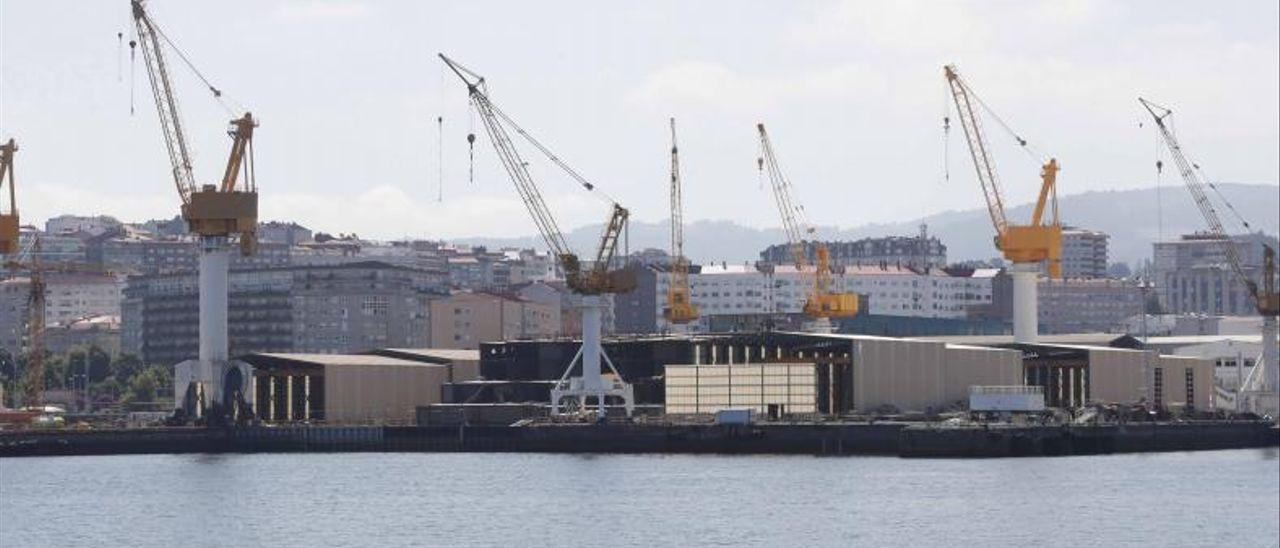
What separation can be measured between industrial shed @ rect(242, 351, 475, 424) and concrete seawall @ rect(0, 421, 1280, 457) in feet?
24.8

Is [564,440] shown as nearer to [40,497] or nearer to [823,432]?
[823,432]

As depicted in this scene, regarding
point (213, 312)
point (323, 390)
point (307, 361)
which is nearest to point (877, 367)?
point (323, 390)

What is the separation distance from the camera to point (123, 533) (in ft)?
330

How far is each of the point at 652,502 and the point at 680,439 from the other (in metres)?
51.0

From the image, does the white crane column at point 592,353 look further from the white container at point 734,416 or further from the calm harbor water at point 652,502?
the calm harbor water at point 652,502

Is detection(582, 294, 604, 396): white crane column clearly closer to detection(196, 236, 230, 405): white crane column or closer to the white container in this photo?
the white container

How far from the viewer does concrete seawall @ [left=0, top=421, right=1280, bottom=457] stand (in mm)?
152125

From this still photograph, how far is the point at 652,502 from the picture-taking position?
4449 inches

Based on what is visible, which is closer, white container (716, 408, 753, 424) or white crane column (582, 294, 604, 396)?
white container (716, 408, 753, 424)

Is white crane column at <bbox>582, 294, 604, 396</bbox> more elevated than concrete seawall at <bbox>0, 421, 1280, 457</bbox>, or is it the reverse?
white crane column at <bbox>582, 294, 604, 396</bbox>

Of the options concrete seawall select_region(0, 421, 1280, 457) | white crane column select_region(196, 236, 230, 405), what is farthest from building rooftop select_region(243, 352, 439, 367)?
concrete seawall select_region(0, 421, 1280, 457)

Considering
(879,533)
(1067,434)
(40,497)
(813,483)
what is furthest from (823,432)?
(879,533)

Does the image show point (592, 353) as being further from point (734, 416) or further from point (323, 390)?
point (323, 390)

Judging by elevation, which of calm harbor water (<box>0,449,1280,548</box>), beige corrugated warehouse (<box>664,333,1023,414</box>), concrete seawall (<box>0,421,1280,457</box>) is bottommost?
calm harbor water (<box>0,449,1280,548</box>)
